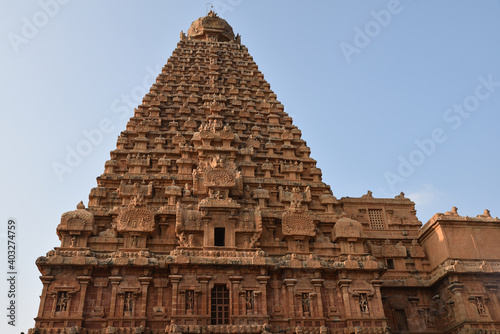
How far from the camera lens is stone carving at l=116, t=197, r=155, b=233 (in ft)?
89.7

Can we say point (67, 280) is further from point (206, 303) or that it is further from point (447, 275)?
point (447, 275)

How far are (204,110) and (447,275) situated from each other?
71.4ft

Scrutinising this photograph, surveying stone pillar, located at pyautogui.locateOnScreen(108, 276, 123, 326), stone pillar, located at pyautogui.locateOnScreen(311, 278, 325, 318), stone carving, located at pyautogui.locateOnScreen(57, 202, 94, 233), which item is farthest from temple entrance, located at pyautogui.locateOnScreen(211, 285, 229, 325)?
stone carving, located at pyautogui.locateOnScreen(57, 202, 94, 233)

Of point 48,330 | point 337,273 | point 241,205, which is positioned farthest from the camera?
point 241,205

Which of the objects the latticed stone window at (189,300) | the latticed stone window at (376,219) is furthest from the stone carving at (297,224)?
the latticed stone window at (189,300)

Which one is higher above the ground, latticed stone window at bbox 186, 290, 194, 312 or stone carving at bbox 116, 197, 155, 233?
stone carving at bbox 116, 197, 155, 233

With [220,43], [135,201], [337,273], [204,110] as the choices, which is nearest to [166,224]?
[135,201]

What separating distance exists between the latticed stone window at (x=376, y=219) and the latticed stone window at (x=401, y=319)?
19.9 ft

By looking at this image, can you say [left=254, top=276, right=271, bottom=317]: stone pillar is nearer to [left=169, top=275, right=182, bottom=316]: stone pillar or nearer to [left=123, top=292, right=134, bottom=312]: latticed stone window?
[left=169, top=275, right=182, bottom=316]: stone pillar

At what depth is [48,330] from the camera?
2295 cm

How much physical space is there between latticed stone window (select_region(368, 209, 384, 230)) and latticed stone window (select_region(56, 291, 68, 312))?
66.2 ft

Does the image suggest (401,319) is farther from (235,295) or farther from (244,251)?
(235,295)

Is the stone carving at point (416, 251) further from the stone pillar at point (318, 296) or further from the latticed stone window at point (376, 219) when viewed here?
the stone pillar at point (318, 296)

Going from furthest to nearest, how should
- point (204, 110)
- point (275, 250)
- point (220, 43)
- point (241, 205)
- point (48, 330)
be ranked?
point (220, 43) < point (204, 110) < point (241, 205) < point (275, 250) < point (48, 330)
